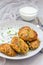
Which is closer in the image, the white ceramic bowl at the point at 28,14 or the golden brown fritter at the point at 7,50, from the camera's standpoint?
the golden brown fritter at the point at 7,50

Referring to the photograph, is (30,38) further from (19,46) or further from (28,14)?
(28,14)

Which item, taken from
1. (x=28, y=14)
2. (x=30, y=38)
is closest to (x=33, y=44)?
(x=30, y=38)

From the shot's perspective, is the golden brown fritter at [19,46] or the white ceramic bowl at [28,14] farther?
the white ceramic bowl at [28,14]

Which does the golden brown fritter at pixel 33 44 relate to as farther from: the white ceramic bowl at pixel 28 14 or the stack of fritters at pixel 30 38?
the white ceramic bowl at pixel 28 14

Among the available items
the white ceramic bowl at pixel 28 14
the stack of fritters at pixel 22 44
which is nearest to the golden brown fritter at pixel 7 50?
the stack of fritters at pixel 22 44

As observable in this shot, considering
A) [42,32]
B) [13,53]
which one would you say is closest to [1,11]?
[42,32]

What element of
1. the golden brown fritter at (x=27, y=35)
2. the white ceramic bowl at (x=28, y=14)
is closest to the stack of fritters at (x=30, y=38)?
the golden brown fritter at (x=27, y=35)

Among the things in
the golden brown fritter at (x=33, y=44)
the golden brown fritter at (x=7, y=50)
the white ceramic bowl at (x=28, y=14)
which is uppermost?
the golden brown fritter at (x=7, y=50)

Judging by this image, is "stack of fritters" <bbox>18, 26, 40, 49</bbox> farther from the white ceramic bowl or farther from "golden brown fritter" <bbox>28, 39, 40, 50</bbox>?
the white ceramic bowl

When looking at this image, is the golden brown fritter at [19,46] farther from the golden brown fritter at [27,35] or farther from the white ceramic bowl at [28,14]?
the white ceramic bowl at [28,14]

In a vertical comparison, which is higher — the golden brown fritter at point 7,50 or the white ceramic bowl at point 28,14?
the golden brown fritter at point 7,50
